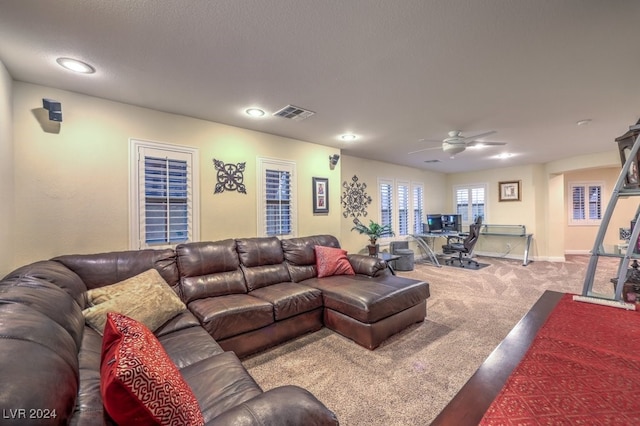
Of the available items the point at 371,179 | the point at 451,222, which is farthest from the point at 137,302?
the point at 451,222

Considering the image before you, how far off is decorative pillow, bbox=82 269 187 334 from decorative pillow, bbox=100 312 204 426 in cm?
107

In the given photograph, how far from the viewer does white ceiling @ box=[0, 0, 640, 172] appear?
1547 millimetres

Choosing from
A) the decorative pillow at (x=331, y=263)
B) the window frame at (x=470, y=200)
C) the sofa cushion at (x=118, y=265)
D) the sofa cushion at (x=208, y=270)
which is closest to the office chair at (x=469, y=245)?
the window frame at (x=470, y=200)

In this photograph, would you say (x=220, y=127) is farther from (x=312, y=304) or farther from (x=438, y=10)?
(x=438, y=10)

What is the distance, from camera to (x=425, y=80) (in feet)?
7.77

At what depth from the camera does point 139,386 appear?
83 cm

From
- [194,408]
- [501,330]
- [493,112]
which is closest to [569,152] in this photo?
[493,112]

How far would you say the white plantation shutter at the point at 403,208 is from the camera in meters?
6.68

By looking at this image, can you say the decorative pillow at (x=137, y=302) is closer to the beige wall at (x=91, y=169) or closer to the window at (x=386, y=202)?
the beige wall at (x=91, y=169)

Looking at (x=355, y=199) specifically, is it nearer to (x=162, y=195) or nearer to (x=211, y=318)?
(x=162, y=195)

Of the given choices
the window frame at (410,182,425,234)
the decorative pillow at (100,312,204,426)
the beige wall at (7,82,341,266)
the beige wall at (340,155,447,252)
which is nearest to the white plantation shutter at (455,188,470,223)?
the beige wall at (340,155,447,252)

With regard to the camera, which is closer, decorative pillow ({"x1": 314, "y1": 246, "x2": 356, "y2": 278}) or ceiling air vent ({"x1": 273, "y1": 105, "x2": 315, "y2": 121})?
ceiling air vent ({"x1": 273, "y1": 105, "x2": 315, "y2": 121})

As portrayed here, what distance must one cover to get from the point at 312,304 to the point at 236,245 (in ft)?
3.83

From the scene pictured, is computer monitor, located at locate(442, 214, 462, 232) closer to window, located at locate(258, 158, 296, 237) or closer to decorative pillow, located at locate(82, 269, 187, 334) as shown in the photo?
window, located at locate(258, 158, 296, 237)
